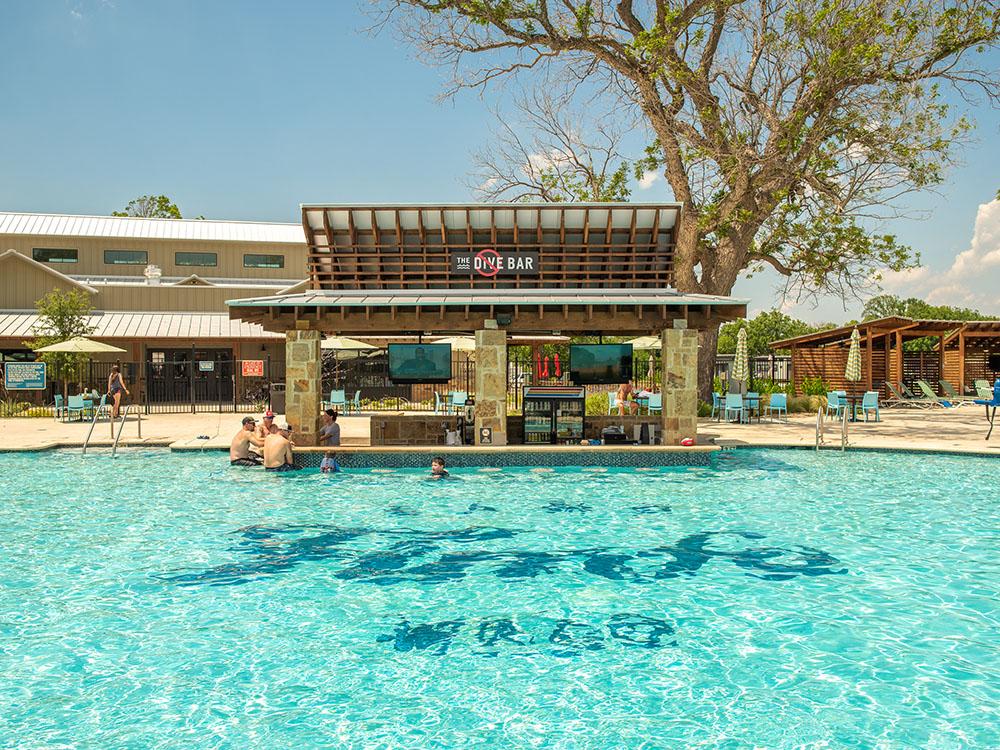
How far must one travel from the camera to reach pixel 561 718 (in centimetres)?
572

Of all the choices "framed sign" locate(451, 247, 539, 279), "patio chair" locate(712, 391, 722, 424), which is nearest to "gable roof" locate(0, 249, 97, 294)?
"framed sign" locate(451, 247, 539, 279)

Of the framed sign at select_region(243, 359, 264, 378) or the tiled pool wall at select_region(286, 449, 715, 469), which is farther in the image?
the framed sign at select_region(243, 359, 264, 378)

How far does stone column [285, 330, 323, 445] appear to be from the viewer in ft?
56.4

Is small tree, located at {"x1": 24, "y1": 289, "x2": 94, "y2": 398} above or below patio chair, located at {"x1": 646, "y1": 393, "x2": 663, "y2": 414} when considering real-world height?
above

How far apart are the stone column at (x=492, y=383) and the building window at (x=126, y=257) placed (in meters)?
29.2

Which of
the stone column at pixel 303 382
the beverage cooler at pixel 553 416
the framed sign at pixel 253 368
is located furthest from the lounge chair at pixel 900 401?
the framed sign at pixel 253 368

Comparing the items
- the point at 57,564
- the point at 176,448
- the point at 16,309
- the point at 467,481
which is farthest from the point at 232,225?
the point at 57,564

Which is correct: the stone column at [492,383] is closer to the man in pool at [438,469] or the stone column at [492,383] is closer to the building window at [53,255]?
the man in pool at [438,469]

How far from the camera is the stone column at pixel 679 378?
17.4 metres

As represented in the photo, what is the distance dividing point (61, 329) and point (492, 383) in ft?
70.2

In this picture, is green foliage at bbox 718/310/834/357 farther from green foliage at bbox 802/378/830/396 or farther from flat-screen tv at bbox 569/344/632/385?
flat-screen tv at bbox 569/344/632/385

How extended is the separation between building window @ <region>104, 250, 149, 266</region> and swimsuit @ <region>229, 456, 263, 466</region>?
2695cm

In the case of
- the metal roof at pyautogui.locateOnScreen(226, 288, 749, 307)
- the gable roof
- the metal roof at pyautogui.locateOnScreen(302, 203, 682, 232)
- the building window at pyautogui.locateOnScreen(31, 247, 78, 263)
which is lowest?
the metal roof at pyautogui.locateOnScreen(226, 288, 749, 307)

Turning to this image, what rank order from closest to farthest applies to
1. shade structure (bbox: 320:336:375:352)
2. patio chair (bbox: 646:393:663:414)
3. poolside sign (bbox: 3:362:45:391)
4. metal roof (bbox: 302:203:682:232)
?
metal roof (bbox: 302:203:682:232), patio chair (bbox: 646:393:663:414), shade structure (bbox: 320:336:375:352), poolside sign (bbox: 3:362:45:391)
